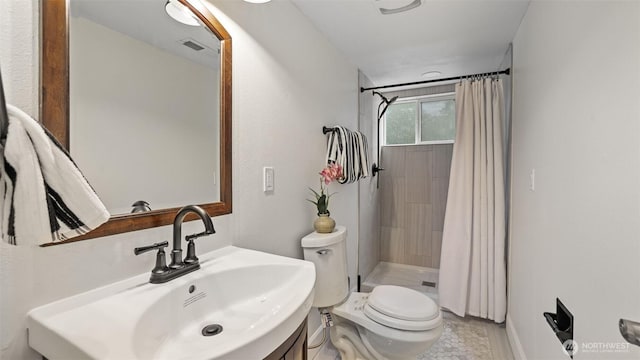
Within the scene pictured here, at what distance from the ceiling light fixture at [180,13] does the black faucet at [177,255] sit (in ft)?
2.32

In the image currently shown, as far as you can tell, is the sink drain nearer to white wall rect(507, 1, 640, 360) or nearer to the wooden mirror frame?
the wooden mirror frame

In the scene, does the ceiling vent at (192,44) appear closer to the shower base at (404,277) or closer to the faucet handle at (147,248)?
the faucet handle at (147,248)

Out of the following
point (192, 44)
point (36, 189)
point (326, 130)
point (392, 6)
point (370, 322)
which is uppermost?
point (392, 6)

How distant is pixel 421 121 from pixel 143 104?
2.97m

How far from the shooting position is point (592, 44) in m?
0.90

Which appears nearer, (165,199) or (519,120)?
(165,199)

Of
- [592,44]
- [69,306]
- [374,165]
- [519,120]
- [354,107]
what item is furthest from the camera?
[374,165]

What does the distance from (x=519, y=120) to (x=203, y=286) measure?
2.06m

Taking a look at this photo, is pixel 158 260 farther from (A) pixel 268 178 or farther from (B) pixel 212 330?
(A) pixel 268 178

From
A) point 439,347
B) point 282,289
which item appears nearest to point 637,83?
point 282,289

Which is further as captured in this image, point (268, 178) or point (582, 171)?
point (268, 178)

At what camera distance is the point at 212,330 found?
861 millimetres

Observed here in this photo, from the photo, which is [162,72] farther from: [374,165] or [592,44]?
[374,165]

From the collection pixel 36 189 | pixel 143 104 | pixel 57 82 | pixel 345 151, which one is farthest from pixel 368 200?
pixel 36 189
